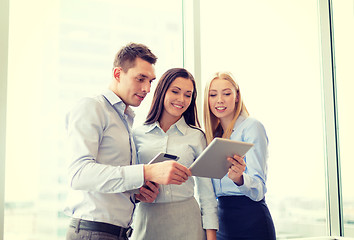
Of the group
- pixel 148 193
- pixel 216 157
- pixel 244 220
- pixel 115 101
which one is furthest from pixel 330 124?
pixel 115 101

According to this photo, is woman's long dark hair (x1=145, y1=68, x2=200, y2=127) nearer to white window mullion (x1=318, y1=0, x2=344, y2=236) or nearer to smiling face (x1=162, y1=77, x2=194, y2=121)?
smiling face (x1=162, y1=77, x2=194, y2=121)

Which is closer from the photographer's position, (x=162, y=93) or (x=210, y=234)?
(x=210, y=234)

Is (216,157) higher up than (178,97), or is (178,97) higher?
(178,97)

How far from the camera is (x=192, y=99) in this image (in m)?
2.28

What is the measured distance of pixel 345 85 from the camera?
364 cm

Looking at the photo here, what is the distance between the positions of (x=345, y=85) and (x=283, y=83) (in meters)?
0.62

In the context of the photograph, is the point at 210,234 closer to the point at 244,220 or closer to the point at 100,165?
the point at 244,220

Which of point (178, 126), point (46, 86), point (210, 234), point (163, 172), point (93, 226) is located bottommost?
point (210, 234)

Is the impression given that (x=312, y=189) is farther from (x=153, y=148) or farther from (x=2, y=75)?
(x=2, y=75)

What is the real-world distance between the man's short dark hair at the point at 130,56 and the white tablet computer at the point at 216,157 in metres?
0.57

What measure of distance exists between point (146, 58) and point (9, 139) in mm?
1036

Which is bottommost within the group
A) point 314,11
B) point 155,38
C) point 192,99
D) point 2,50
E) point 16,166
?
point 16,166

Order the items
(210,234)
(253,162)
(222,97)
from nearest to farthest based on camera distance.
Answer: (210,234)
(253,162)
(222,97)

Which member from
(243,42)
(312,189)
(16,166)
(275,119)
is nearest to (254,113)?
(275,119)
